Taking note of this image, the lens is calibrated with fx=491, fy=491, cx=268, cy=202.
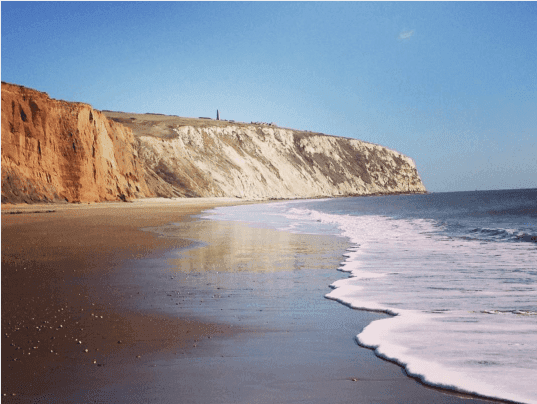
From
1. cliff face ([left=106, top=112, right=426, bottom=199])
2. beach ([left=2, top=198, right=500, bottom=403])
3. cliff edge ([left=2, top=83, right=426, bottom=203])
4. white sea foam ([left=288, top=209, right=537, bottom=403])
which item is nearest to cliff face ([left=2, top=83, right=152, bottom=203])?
cliff edge ([left=2, top=83, right=426, bottom=203])

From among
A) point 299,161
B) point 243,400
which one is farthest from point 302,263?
point 299,161

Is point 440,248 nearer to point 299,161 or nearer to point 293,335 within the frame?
point 293,335

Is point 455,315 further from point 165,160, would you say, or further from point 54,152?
point 165,160

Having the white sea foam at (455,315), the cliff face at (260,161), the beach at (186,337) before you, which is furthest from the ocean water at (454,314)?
the cliff face at (260,161)

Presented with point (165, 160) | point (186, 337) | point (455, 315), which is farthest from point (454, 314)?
point (165, 160)

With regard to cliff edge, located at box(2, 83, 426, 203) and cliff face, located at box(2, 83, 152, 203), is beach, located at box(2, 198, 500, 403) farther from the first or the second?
cliff edge, located at box(2, 83, 426, 203)

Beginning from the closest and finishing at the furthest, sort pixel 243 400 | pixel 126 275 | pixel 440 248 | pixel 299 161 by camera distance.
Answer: pixel 243 400 → pixel 126 275 → pixel 440 248 → pixel 299 161

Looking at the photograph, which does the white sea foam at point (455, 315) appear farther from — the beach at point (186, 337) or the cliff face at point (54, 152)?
the cliff face at point (54, 152)
